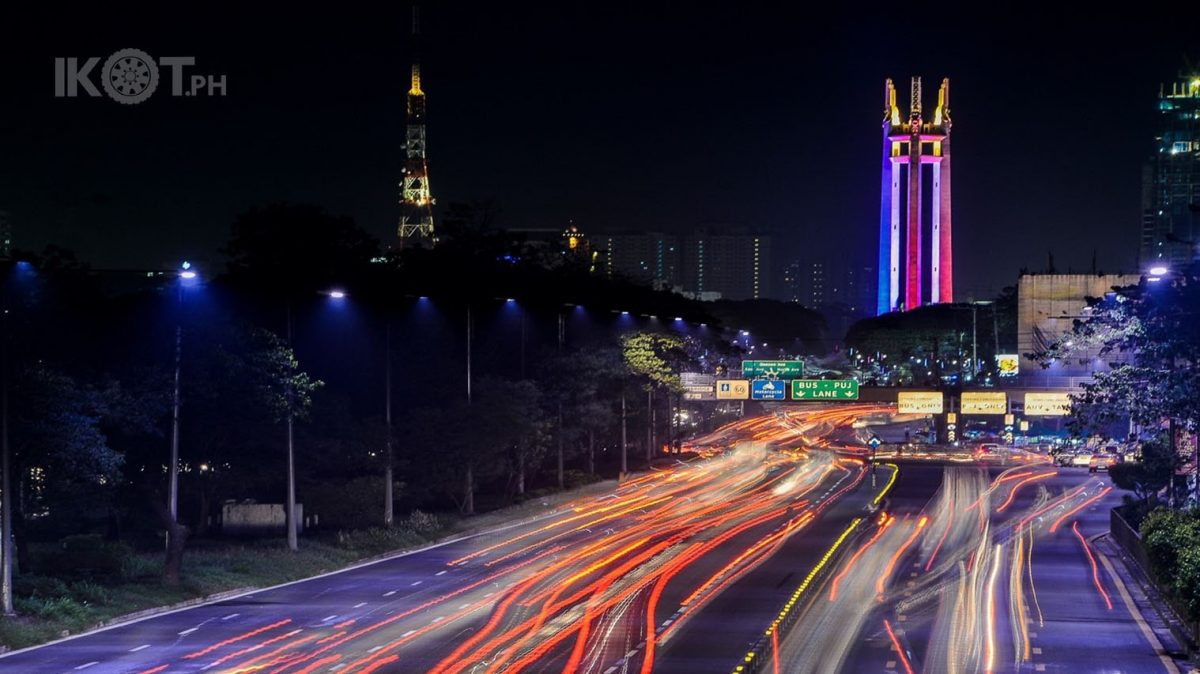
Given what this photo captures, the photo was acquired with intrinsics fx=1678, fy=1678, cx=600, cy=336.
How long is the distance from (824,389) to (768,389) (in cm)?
363

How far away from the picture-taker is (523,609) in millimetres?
38156

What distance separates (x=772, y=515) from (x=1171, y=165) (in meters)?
94.7

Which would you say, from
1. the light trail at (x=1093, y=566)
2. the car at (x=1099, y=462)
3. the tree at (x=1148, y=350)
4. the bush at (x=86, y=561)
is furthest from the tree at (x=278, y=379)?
the car at (x=1099, y=462)

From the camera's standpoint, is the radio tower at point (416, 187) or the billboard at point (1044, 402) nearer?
the billboard at point (1044, 402)

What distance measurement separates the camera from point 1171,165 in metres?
148

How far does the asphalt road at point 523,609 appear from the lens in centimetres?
3073

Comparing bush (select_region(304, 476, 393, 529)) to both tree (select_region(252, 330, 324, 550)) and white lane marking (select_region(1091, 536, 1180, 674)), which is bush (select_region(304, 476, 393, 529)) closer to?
tree (select_region(252, 330, 324, 550))

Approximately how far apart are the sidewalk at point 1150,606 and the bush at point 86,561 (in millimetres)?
25270

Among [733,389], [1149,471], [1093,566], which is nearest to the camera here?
[1093,566]

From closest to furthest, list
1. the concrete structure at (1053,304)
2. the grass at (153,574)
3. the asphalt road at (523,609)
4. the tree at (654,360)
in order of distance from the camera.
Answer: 1. the asphalt road at (523,609)
2. the grass at (153,574)
3. the tree at (654,360)
4. the concrete structure at (1053,304)

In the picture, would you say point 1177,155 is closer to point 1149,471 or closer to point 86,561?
point 1149,471

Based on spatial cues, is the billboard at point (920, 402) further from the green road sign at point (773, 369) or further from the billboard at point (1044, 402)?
the green road sign at point (773, 369)

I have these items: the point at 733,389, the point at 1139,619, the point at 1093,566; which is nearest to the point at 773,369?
the point at 733,389

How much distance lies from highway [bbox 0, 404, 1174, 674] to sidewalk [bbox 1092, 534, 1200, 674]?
0.44 meters
